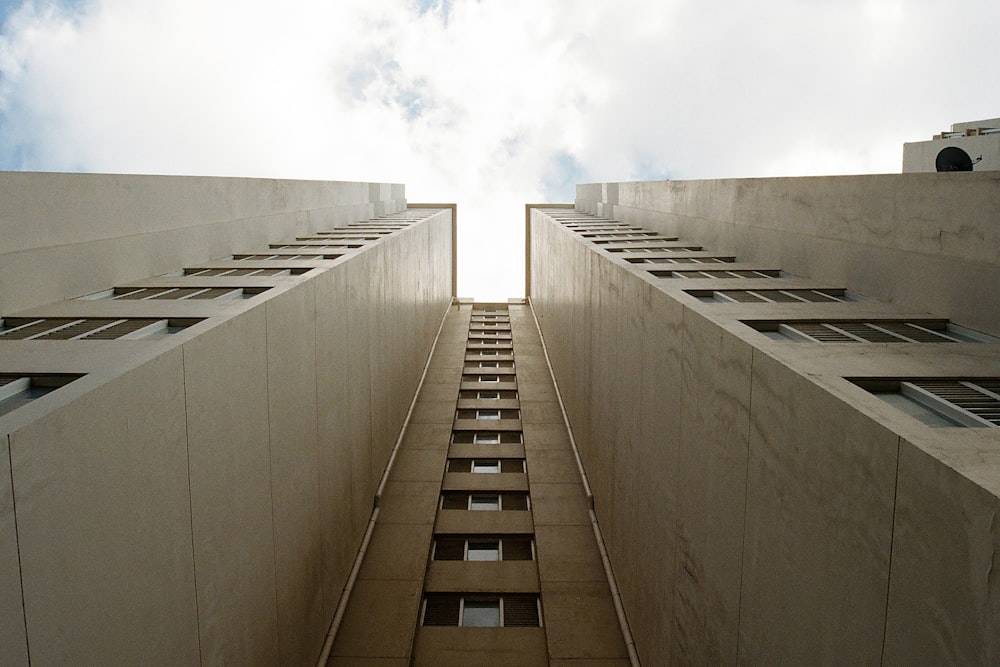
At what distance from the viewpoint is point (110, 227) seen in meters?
Result: 11.7

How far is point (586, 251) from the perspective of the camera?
61.0ft

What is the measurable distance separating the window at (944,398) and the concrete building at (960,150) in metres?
17.0

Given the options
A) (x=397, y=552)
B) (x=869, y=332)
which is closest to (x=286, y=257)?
(x=397, y=552)

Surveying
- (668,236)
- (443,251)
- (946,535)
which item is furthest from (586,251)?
(443,251)

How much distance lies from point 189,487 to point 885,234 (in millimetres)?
8573

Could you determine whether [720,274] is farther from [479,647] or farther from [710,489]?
[479,647]

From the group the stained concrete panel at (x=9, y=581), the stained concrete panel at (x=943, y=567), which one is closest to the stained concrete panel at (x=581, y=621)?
the stained concrete panel at (x=943, y=567)

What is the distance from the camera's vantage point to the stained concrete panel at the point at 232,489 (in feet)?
23.1

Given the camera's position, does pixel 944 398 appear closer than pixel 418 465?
Yes

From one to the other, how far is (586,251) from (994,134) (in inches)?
498

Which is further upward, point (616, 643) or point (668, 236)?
point (668, 236)

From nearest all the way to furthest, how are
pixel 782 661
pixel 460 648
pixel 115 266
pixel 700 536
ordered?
pixel 782 661 < pixel 700 536 < pixel 115 266 < pixel 460 648

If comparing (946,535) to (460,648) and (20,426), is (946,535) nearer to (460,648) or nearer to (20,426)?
(20,426)

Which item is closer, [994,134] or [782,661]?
[782,661]
